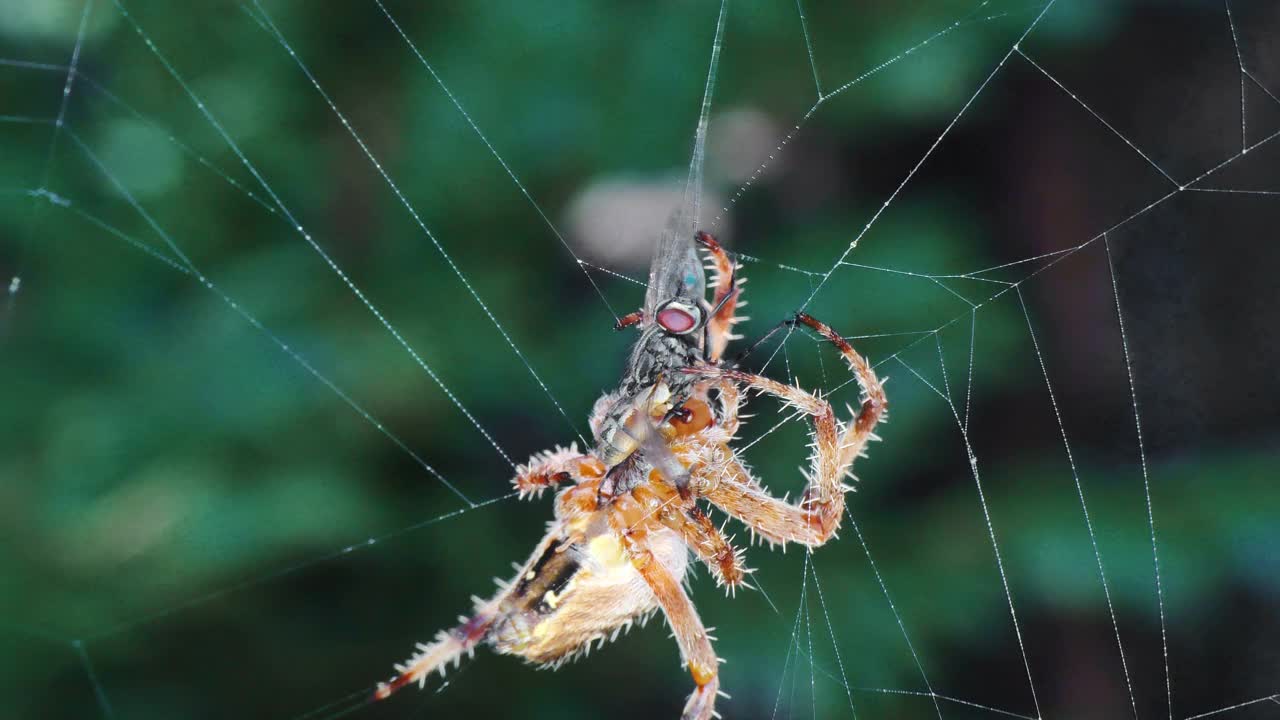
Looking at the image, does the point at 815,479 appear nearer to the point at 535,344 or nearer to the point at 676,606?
the point at 676,606

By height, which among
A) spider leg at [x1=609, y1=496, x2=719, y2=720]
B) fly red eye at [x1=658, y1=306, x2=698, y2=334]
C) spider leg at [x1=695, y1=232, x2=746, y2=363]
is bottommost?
spider leg at [x1=609, y1=496, x2=719, y2=720]

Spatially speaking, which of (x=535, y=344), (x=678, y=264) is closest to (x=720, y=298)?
(x=678, y=264)

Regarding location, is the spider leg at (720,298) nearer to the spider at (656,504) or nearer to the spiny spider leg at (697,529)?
the spider at (656,504)

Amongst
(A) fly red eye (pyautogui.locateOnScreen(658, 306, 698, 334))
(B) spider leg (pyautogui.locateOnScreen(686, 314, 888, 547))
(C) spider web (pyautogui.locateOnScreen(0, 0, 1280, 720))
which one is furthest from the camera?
(C) spider web (pyautogui.locateOnScreen(0, 0, 1280, 720))

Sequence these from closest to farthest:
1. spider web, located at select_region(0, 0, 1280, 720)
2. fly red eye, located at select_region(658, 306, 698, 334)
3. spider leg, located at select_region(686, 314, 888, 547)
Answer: fly red eye, located at select_region(658, 306, 698, 334)
spider leg, located at select_region(686, 314, 888, 547)
spider web, located at select_region(0, 0, 1280, 720)

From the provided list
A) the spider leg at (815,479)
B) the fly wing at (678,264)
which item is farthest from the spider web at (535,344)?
the fly wing at (678,264)

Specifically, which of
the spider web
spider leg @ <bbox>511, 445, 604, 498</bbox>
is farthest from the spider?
the spider web

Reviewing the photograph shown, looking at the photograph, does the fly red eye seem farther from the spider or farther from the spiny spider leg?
the spiny spider leg

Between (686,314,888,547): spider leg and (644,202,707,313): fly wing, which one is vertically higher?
(644,202,707,313): fly wing
